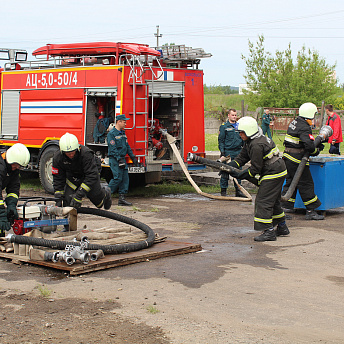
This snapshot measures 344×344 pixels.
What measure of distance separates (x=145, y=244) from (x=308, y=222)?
3.56 metres

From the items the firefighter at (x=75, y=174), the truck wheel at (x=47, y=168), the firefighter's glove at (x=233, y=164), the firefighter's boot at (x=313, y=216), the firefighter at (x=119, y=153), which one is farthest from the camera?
the truck wheel at (x=47, y=168)

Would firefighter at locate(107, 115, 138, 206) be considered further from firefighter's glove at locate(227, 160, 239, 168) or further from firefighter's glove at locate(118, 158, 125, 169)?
firefighter's glove at locate(227, 160, 239, 168)

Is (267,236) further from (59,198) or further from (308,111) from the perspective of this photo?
(59,198)

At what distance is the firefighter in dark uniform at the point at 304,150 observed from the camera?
356 inches

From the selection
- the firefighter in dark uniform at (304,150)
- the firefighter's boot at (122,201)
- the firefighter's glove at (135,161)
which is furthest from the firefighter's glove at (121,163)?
the firefighter in dark uniform at (304,150)

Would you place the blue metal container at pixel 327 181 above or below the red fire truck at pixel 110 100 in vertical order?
below

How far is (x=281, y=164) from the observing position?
7.82 metres

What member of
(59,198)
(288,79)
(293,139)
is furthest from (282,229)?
(288,79)

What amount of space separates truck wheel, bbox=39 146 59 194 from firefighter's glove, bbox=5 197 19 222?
537 centimetres

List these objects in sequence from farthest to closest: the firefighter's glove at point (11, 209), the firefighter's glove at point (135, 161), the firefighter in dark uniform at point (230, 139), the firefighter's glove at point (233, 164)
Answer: the firefighter in dark uniform at point (230, 139), the firefighter's glove at point (135, 161), the firefighter's glove at point (233, 164), the firefighter's glove at point (11, 209)

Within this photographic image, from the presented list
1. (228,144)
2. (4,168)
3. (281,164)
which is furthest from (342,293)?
(228,144)

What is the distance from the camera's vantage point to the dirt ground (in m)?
4.21

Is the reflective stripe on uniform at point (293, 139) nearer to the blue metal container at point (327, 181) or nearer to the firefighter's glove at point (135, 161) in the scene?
the blue metal container at point (327, 181)

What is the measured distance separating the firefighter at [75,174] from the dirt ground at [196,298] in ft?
4.59
